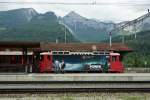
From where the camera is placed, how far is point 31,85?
22.9m

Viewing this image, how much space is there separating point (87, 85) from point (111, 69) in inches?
934

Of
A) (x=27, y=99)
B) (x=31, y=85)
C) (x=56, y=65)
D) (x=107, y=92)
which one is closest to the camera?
(x=27, y=99)

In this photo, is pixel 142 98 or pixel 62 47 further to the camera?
pixel 62 47

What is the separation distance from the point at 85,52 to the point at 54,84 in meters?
23.0

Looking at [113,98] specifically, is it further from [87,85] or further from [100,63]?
[100,63]

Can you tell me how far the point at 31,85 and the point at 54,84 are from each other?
1515mm

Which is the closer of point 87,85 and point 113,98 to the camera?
point 113,98

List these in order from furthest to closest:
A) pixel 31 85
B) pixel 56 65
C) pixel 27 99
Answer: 1. pixel 56 65
2. pixel 31 85
3. pixel 27 99

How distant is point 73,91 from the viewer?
64.4 ft

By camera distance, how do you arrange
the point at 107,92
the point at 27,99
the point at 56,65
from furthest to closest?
the point at 56,65, the point at 107,92, the point at 27,99

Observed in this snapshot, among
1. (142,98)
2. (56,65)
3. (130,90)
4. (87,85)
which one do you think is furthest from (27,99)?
(56,65)

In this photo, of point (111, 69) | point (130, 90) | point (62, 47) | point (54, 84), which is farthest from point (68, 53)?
point (130, 90)

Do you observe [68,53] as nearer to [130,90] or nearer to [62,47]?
[62,47]

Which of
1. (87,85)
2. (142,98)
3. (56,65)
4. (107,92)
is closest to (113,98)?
(142,98)
